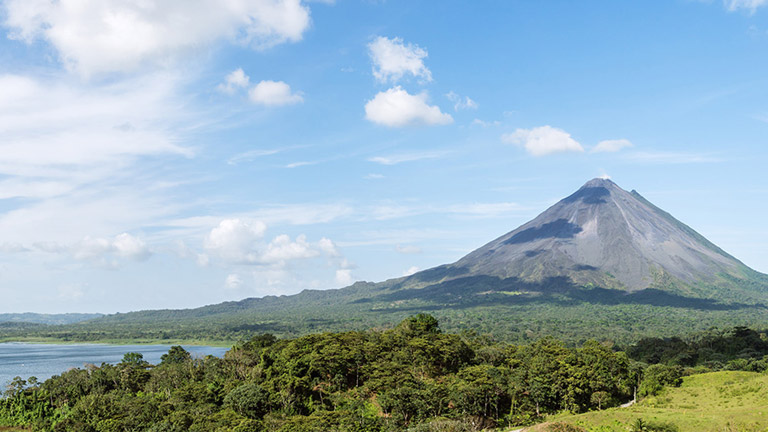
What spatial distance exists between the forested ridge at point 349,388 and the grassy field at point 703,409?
13.6 feet

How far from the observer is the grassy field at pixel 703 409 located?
4356 centimetres

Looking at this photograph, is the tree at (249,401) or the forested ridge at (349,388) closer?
the forested ridge at (349,388)

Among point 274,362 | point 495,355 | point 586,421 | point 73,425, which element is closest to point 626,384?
point 495,355

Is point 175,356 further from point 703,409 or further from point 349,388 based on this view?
point 703,409

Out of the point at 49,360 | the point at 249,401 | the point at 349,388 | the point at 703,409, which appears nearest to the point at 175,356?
the point at 249,401

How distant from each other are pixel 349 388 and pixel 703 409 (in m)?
36.0

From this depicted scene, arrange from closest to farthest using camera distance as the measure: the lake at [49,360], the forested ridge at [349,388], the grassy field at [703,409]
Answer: the grassy field at [703,409] < the forested ridge at [349,388] < the lake at [49,360]

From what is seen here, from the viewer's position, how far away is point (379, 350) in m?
63.8

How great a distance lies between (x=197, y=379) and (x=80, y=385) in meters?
14.8

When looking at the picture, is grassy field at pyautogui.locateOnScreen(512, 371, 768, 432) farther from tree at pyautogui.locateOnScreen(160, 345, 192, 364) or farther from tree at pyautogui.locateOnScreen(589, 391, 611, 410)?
tree at pyautogui.locateOnScreen(160, 345, 192, 364)

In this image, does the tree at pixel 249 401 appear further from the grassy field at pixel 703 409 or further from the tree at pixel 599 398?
the tree at pixel 599 398

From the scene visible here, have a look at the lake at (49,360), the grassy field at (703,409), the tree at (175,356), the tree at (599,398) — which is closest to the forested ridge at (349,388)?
the tree at (599,398)

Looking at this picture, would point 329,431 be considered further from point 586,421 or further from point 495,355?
point 495,355

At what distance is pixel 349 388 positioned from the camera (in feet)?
196
